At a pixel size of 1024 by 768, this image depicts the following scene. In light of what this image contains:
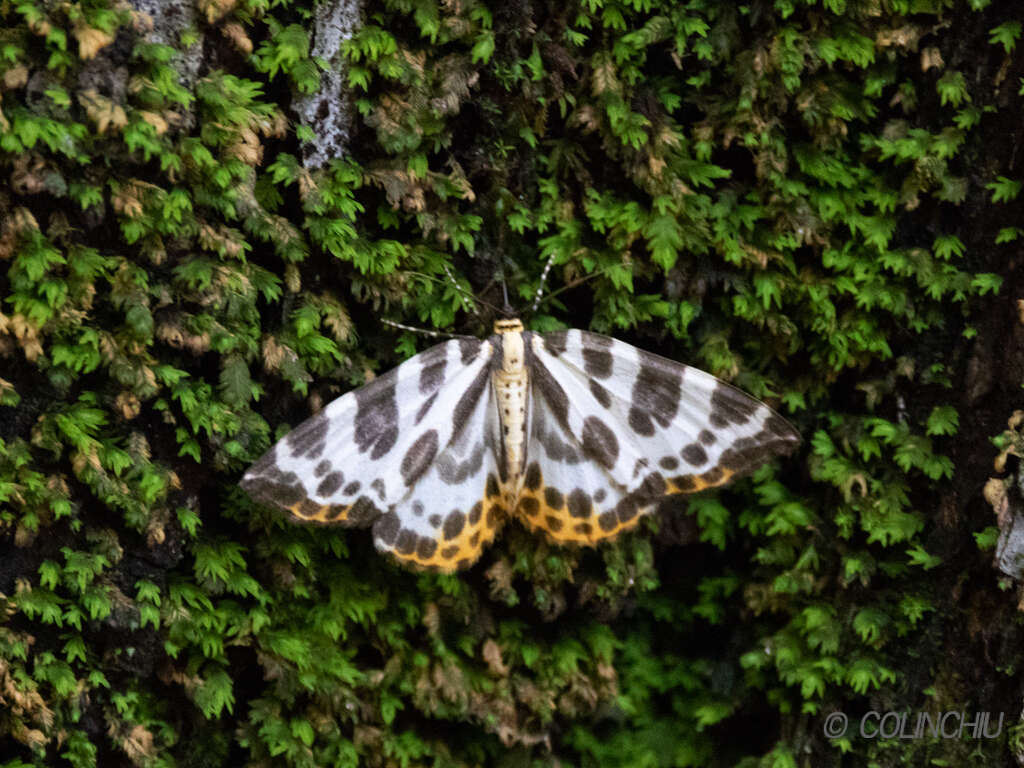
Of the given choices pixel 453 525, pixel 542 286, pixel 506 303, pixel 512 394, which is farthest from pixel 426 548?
pixel 542 286

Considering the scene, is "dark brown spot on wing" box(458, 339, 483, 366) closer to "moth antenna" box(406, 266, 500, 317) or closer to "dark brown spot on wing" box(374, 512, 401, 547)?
"moth antenna" box(406, 266, 500, 317)

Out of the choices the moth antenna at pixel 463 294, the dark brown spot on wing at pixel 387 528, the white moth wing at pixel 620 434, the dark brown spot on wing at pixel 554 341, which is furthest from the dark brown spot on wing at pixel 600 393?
the dark brown spot on wing at pixel 387 528

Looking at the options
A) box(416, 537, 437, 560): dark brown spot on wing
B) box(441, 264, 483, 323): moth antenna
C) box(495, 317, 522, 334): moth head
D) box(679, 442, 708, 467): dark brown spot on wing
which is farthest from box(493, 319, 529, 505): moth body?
box(679, 442, 708, 467): dark brown spot on wing

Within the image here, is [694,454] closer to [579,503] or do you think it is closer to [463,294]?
[579,503]

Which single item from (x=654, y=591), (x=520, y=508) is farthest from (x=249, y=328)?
(x=654, y=591)

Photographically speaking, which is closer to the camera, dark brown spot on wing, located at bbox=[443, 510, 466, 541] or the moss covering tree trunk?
the moss covering tree trunk

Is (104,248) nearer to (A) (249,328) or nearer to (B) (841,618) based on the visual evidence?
(A) (249,328)

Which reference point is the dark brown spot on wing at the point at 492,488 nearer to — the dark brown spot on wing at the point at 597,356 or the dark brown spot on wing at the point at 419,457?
the dark brown spot on wing at the point at 419,457
